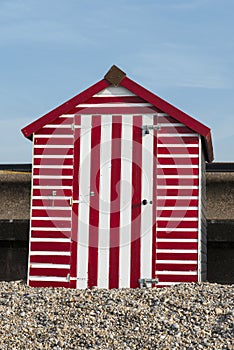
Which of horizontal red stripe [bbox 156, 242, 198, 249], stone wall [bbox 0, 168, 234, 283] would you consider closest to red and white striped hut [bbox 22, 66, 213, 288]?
horizontal red stripe [bbox 156, 242, 198, 249]

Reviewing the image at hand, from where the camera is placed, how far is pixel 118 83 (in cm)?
1177

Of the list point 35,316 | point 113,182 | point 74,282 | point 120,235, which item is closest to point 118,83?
point 113,182

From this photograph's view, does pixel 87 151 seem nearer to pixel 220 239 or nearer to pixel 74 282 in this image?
pixel 74 282

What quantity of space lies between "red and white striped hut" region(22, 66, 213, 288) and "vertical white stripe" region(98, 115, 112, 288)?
0.02 meters

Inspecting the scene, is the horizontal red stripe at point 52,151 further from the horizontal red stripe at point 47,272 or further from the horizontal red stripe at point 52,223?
the horizontal red stripe at point 47,272

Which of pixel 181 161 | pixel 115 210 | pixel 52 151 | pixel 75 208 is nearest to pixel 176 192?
pixel 181 161

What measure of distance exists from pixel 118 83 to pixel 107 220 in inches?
84.0

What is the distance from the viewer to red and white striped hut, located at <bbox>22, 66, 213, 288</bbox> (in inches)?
448

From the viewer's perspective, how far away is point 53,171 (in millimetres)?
11773

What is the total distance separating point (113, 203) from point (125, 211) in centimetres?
22

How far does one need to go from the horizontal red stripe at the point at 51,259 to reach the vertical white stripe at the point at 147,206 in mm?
1166

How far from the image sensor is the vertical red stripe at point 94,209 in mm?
11422

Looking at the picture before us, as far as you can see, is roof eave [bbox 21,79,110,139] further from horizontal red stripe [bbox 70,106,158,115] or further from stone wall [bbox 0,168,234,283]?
stone wall [bbox 0,168,234,283]

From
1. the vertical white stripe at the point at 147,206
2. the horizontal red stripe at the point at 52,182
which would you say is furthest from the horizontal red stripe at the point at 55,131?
the vertical white stripe at the point at 147,206
